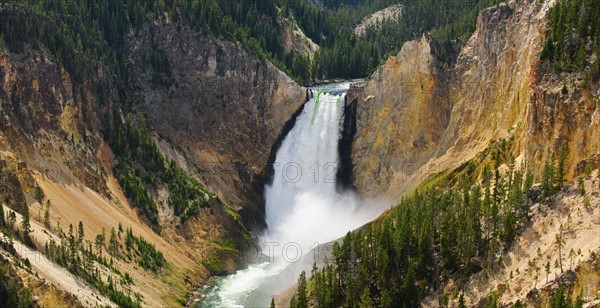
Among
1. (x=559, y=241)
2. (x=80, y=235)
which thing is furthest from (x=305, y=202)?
(x=559, y=241)

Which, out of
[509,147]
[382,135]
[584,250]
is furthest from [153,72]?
[584,250]

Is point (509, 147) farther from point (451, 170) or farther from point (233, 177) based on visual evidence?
point (233, 177)

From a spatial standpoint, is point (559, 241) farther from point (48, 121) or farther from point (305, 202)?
point (48, 121)

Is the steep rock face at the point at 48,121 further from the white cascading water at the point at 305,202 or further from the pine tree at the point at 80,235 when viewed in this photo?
the white cascading water at the point at 305,202

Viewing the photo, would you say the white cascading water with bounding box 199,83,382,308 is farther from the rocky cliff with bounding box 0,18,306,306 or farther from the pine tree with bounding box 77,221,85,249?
the pine tree with bounding box 77,221,85,249

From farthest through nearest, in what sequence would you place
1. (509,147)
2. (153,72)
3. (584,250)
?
(153,72) < (509,147) < (584,250)
